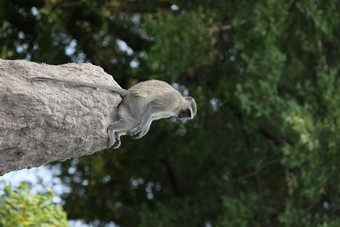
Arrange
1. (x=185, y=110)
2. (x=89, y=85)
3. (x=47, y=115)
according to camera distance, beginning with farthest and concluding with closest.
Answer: (x=185, y=110)
(x=89, y=85)
(x=47, y=115)

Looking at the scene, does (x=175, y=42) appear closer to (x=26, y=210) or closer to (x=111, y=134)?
(x=26, y=210)

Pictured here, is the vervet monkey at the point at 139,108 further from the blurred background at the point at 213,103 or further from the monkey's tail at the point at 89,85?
the blurred background at the point at 213,103

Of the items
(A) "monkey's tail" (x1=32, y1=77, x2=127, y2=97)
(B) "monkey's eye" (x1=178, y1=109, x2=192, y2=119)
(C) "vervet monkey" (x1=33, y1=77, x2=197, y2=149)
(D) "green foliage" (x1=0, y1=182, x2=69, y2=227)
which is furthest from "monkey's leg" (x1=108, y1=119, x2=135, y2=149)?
(D) "green foliage" (x1=0, y1=182, x2=69, y2=227)

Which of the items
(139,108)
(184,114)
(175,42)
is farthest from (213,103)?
(139,108)

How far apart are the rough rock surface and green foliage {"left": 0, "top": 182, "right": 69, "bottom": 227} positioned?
3504 millimetres

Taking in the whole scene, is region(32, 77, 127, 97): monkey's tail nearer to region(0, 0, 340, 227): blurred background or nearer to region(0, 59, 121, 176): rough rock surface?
region(0, 59, 121, 176): rough rock surface

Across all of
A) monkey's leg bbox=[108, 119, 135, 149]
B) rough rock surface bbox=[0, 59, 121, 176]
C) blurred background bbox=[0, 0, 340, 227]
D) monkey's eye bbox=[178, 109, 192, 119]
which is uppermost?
rough rock surface bbox=[0, 59, 121, 176]

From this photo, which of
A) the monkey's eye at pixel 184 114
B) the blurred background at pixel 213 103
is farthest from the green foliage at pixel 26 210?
the monkey's eye at pixel 184 114

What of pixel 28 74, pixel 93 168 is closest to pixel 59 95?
pixel 28 74

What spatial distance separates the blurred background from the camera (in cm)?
948

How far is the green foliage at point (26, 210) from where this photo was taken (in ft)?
24.7

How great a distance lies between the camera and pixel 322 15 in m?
9.84

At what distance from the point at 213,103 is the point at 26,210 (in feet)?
16.7

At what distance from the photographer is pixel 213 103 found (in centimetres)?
1175
